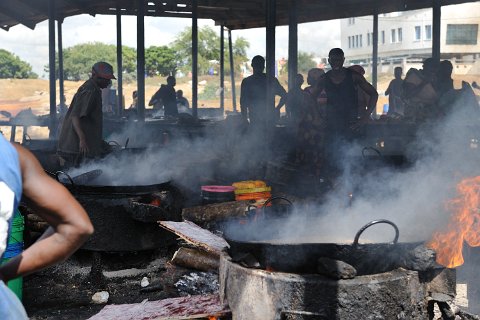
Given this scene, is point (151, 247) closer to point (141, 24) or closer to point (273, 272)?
point (273, 272)

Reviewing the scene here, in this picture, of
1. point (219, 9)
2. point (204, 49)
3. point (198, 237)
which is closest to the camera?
point (198, 237)

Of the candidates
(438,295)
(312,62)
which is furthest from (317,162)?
(312,62)

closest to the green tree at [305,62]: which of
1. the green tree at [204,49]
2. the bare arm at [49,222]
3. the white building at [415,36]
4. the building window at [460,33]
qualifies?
the white building at [415,36]

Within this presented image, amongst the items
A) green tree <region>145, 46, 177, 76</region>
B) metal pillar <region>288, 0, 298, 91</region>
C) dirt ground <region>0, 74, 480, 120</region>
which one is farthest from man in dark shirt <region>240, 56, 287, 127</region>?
green tree <region>145, 46, 177, 76</region>

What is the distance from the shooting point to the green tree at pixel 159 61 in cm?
6153

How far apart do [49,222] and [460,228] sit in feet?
10.4

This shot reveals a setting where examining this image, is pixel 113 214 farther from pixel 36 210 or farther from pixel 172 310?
pixel 36 210

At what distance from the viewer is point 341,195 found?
18.3ft

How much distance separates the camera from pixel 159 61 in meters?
62.0

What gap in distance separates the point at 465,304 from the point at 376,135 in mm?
4275

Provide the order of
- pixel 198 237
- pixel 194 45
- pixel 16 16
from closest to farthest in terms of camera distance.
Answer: pixel 198 237 < pixel 16 16 < pixel 194 45

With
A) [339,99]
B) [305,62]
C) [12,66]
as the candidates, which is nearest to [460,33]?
[305,62]

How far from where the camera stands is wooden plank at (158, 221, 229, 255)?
181 inches

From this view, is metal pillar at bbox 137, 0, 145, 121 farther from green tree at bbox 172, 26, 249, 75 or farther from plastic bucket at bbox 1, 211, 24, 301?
green tree at bbox 172, 26, 249, 75
